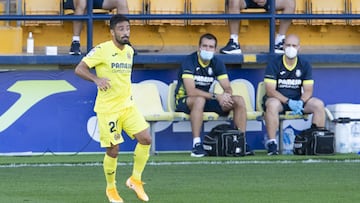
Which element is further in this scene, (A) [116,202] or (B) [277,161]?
(B) [277,161]

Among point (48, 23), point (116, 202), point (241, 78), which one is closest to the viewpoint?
point (116, 202)

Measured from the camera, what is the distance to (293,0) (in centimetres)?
1581

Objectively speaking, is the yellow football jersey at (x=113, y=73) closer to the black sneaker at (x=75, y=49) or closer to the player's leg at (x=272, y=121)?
the player's leg at (x=272, y=121)

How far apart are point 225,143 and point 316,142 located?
129cm

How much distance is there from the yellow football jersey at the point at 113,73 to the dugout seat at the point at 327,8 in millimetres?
7487

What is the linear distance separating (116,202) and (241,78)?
633 centimetres

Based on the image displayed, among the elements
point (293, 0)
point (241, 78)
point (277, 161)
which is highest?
point (293, 0)

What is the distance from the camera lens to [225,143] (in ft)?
45.3

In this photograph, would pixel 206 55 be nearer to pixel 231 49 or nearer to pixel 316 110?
pixel 231 49

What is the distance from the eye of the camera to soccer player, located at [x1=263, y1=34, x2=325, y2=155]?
559 inches

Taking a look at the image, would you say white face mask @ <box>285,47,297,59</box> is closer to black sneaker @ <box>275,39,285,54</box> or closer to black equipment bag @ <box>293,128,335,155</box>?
black sneaker @ <box>275,39,285,54</box>

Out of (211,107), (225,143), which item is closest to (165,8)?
(211,107)

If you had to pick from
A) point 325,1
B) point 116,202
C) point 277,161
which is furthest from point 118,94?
point 325,1

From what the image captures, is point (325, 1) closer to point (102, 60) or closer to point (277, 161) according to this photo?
point (277, 161)
